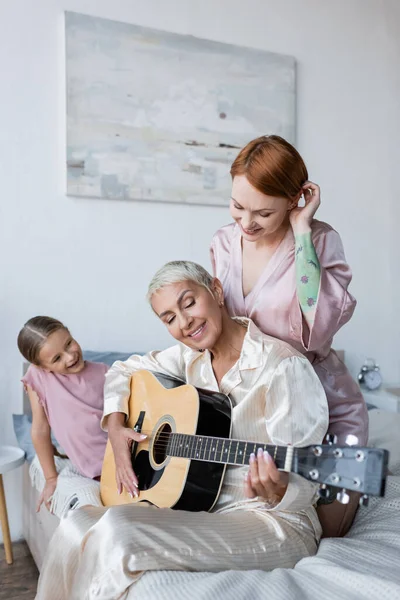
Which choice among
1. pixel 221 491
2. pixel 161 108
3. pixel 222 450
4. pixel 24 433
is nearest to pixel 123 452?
pixel 221 491

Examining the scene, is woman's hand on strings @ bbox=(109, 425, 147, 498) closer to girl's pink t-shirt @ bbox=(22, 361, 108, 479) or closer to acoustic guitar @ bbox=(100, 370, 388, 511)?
acoustic guitar @ bbox=(100, 370, 388, 511)

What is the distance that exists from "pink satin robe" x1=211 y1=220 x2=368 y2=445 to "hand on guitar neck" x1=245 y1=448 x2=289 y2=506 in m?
0.40

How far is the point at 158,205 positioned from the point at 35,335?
1.11 m

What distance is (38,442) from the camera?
2104 mm

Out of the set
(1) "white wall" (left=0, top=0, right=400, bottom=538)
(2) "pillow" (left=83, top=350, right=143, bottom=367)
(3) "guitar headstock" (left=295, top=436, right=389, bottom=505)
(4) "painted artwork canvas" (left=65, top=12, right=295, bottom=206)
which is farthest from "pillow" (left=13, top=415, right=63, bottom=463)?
(3) "guitar headstock" (left=295, top=436, right=389, bottom=505)

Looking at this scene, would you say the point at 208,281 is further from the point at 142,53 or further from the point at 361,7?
the point at 361,7

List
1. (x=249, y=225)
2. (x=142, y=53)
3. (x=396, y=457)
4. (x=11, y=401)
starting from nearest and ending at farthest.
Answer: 1. (x=249, y=225)
2. (x=396, y=457)
3. (x=11, y=401)
4. (x=142, y=53)

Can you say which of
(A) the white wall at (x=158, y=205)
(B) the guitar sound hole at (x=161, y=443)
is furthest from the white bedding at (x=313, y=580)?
(A) the white wall at (x=158, y=205)

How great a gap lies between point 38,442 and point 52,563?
80cm

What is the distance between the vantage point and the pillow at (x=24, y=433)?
7.96 ft

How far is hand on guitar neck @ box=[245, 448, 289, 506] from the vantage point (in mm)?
1155

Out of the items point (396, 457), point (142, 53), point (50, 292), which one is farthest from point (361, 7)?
point (396, 457)

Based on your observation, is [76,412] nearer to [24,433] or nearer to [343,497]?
[24,433]

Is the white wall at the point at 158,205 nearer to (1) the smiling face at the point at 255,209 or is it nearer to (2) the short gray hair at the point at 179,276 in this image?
(2) the short gray hair at the point at 179,276
